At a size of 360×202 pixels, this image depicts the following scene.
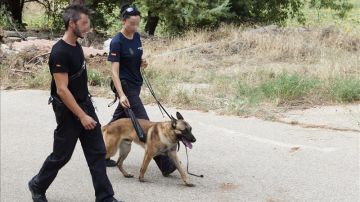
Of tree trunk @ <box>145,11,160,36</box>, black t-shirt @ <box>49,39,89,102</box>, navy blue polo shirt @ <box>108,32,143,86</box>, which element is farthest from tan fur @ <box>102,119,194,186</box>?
tree trunk @ <box>145,11,160,36</box>

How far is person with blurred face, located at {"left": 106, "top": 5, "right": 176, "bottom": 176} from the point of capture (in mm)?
6414

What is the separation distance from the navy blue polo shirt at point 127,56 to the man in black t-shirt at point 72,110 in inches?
40.4

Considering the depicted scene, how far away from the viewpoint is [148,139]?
21.3ft

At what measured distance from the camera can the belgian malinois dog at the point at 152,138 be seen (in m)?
6.30

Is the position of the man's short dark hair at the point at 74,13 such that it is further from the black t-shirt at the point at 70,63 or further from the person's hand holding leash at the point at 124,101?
the person's hand holding leash at the point at 124,101

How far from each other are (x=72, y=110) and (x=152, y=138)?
4.54 ft

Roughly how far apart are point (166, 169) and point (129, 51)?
1444 mm

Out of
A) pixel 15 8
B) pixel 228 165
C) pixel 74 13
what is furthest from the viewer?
pixel 15 8

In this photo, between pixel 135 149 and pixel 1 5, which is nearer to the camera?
pixel 135 149

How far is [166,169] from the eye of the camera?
22.5 ft

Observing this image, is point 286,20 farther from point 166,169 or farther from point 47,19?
point 166,169

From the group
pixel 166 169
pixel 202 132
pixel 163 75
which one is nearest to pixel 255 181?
pixel 166 169

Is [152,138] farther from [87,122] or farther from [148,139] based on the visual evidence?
[87,122]

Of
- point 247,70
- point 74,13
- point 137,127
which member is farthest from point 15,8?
point 74,13
